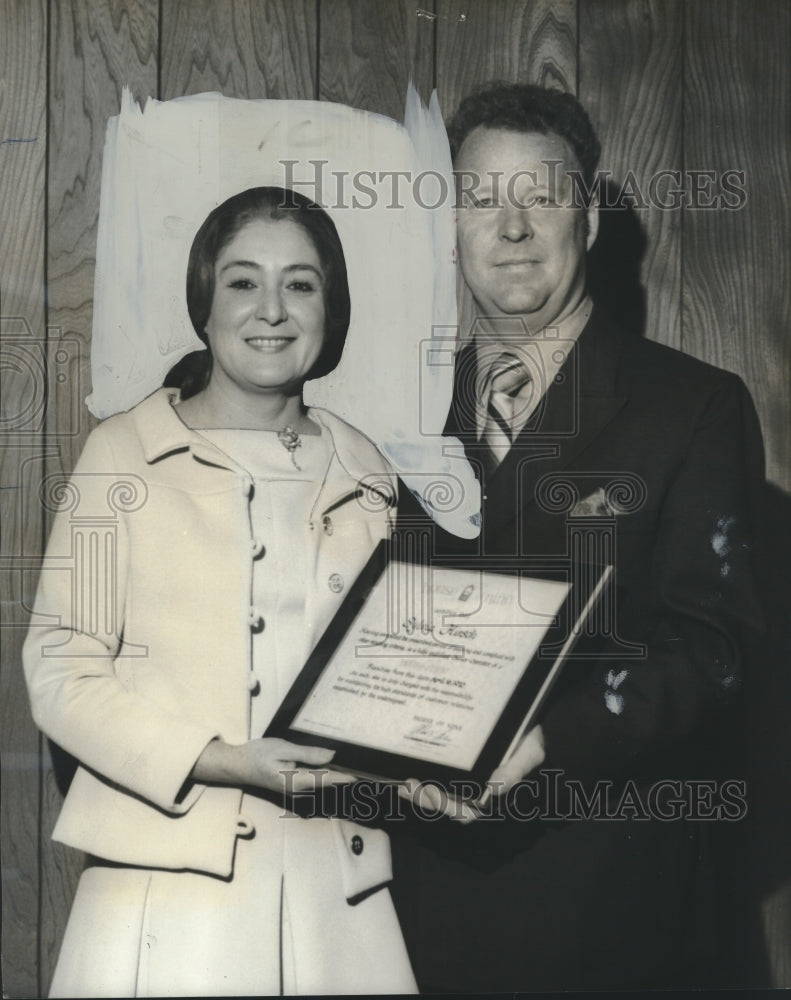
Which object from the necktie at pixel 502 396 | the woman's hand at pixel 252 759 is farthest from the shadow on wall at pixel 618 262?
the woman's hand at pixel 252 759

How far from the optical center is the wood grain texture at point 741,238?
2.97m

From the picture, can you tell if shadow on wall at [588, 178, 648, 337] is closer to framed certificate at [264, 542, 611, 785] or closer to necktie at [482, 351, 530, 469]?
necktie at [482, 351, 530, 469]

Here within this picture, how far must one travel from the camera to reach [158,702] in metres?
2.83

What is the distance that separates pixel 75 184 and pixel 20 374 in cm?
46

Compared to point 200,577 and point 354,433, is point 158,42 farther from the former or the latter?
point 200,577

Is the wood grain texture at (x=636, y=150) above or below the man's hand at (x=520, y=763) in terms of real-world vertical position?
above

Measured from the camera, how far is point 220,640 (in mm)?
2836

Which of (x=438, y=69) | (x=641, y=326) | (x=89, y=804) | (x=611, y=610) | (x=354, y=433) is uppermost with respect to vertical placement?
(x=438, y=69)

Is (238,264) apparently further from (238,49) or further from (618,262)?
(618,262)

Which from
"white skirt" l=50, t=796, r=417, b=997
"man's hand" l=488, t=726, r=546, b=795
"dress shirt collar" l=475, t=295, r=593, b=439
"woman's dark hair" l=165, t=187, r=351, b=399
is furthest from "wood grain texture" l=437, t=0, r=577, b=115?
"white skirt" l=50, t=796, r=417, b=997

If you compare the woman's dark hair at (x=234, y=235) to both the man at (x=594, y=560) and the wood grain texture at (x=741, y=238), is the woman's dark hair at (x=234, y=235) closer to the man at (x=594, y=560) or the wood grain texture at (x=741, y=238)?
the man at (x=594, y=560)

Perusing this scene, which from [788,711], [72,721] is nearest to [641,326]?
[788,711]

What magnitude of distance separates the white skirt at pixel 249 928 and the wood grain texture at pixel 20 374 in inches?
10.7

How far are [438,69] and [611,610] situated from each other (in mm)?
1333
